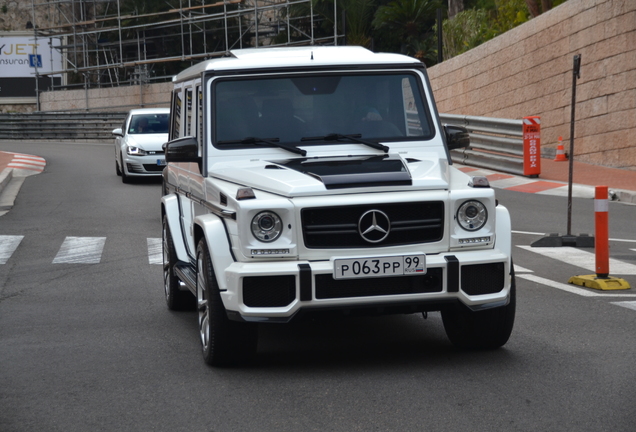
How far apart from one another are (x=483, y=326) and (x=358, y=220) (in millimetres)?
1120

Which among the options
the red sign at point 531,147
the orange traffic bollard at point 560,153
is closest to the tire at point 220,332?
the red sign at point 531,147

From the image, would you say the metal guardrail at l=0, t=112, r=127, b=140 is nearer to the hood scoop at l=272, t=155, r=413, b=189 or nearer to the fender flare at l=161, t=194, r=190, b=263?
the fender flare at l=161, t=194, r=190, b=263

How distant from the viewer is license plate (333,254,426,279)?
5449 millimetres

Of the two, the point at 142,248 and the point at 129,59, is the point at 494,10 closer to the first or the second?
the point at 129,59

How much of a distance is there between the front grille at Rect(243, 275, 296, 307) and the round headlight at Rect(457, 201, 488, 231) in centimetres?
103

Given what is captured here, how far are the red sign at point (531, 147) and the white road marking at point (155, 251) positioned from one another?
914cm

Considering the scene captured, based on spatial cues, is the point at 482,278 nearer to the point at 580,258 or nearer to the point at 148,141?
the point at 580,258

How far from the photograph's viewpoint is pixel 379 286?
553cm

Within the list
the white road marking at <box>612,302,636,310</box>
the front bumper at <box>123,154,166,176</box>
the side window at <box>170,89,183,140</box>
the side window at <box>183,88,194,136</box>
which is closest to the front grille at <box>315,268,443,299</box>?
the side window at <box>183,88,194,136</box>

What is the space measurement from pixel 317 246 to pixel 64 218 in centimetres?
1026

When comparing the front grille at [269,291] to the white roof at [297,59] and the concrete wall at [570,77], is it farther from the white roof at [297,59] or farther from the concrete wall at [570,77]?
the concrete wall at [570,77]

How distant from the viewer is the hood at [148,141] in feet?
68.4

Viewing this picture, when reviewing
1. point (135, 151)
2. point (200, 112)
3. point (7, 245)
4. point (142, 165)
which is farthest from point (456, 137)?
point (135, 151)

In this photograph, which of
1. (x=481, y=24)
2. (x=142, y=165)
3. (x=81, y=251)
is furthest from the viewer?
(x=481, y=24)
